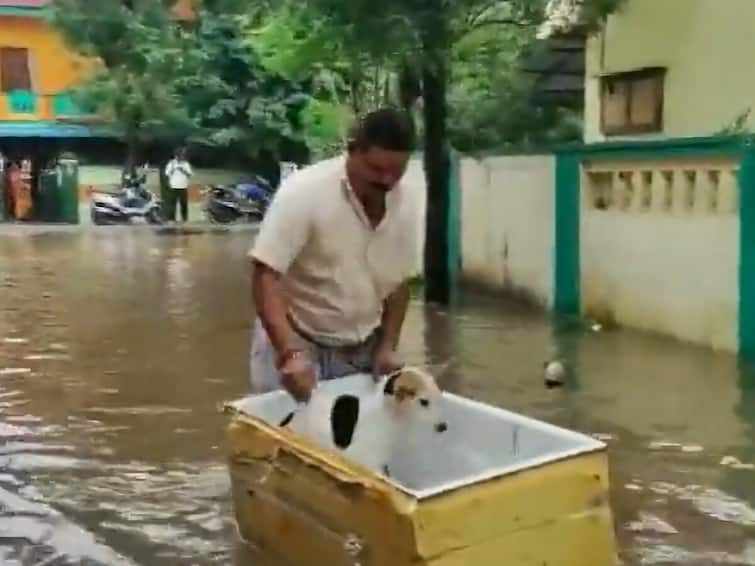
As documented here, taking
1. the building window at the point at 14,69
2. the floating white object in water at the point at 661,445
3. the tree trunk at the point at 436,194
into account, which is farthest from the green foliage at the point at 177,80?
the floating white object in water at the point at 661,445

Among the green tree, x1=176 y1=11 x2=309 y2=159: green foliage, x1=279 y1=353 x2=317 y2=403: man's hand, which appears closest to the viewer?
x1=279 y1=353 x2=317 y2=403: man's hand

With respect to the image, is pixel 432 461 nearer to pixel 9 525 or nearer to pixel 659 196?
pixel 9 525

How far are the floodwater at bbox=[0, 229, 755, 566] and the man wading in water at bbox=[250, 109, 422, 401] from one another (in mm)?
782

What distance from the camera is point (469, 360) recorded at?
31.7 feet

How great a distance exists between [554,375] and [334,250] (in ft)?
13.6

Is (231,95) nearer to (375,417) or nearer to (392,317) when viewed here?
(392,317)

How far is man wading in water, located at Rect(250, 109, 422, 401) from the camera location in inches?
180

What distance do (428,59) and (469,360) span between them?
2745 millimetres

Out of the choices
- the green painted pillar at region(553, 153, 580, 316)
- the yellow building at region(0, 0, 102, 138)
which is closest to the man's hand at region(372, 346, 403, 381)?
the green painted pillar at region(553, 153, 580, 316)

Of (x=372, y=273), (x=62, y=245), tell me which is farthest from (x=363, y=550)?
(x=62, y=245)

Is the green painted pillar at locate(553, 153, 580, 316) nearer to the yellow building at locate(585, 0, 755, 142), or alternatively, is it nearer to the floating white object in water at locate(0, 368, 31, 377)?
the yellow building at locate(585, 0, 755, 142)

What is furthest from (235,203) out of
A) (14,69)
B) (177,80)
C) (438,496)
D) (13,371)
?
(438,496)

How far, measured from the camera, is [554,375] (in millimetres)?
8625

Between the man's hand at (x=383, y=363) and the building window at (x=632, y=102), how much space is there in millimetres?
8479
